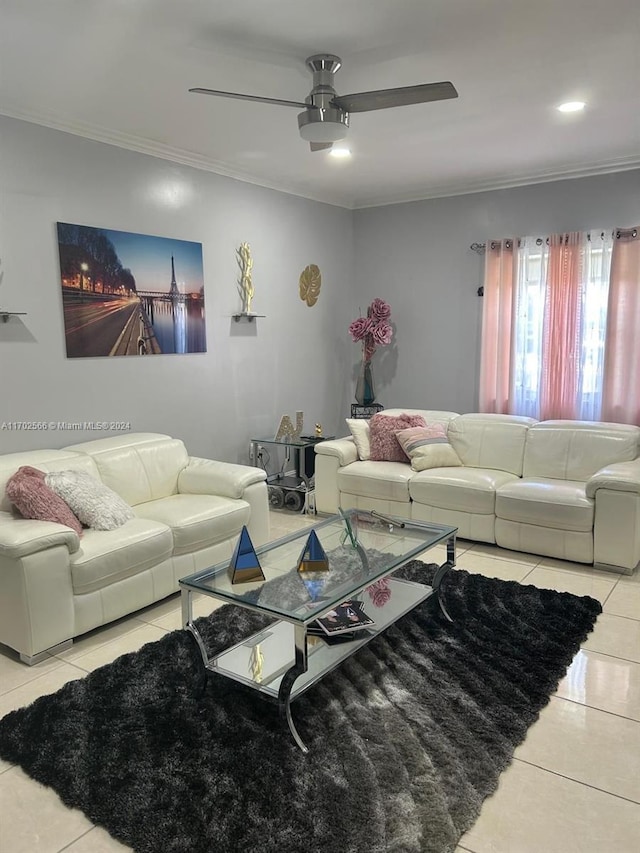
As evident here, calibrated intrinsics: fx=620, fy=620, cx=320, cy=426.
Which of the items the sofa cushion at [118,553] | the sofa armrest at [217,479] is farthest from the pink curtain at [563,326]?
the sofa cushion at [118,553]

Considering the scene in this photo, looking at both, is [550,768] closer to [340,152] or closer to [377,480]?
[377,480]

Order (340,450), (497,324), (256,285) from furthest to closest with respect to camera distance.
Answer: (497,324) → (256,285) → (340,450)

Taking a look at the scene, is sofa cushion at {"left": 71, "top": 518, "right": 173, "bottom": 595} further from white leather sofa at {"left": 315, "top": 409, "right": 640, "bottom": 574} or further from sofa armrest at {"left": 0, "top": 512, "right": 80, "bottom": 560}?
white leather sofa at {"left": 315, "top": 409, "right": 640, "bottom": 574}

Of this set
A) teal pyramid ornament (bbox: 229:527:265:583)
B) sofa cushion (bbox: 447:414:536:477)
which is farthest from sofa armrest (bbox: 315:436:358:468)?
teal pyramid ornament (bbox: 229:527:265:583)

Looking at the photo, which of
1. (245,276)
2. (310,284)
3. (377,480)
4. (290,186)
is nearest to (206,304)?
(245,276)

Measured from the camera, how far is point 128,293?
4.10 metres

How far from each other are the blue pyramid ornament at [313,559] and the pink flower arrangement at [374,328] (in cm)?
330

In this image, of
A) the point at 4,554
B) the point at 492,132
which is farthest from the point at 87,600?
the point at 492,132

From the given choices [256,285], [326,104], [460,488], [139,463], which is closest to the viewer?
[326,104]

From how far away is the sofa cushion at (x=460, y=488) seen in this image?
414 cm

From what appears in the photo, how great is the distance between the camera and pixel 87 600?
2.93 metres

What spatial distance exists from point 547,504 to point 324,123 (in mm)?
2562

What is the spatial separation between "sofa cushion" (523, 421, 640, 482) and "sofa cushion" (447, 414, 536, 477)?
0.07 m

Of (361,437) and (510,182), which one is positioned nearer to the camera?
(361,437)
